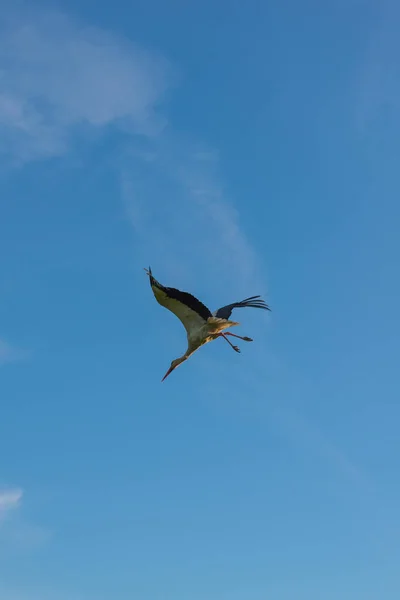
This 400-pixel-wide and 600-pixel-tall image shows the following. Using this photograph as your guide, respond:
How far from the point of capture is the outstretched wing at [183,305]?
1184 inches

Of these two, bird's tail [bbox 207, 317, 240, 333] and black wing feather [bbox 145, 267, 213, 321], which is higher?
black wing feather [bbox 145, 267, 213, 321]

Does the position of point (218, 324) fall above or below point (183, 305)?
below

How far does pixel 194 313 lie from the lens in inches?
1195

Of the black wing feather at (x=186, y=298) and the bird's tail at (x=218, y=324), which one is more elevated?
the black wing feather at (x=186, y=298)

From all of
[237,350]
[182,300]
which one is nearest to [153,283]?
[182,300]

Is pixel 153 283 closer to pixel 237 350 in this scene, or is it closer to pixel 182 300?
pixel 182 300

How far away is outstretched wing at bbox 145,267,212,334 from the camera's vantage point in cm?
3006

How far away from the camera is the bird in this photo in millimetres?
29938

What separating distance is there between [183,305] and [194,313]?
0.37 metres

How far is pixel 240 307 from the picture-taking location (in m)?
30.2

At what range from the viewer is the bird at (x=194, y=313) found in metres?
29.9

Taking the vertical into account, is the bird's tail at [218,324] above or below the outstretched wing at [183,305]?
below

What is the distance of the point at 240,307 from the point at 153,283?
2424mm

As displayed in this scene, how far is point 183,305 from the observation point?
99.3 feet
